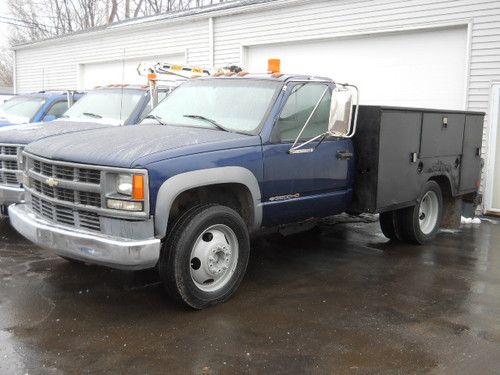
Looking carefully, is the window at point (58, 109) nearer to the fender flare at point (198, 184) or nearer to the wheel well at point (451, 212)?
the fender flare at point (198, 184)

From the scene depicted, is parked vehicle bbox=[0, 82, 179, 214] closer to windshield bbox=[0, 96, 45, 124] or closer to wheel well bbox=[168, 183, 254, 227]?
windshield bbox=[0, 96, 45, 124]

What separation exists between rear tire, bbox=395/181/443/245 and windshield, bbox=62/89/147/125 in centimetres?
425

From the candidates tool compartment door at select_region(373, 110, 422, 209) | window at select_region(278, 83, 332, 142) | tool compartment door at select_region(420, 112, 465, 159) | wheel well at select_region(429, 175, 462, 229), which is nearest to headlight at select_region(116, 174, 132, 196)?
window at select_region(278, 83, 332, 142)

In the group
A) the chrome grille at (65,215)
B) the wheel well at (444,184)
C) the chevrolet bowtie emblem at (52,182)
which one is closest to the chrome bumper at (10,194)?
the chrome grille at (65,215)

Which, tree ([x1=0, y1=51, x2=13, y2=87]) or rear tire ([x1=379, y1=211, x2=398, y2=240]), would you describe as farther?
tree ([x1=0, y1=51, x2=13, y2=87])

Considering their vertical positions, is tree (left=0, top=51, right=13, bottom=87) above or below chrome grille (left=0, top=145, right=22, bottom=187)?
above

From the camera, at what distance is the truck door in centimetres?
534

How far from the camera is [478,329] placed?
455cm

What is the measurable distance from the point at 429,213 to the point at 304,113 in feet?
9.67

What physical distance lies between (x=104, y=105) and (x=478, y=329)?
645 centimetres

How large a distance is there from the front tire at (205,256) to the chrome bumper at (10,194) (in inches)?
115

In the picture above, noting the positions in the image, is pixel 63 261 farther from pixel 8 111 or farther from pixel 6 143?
pixel 8 111

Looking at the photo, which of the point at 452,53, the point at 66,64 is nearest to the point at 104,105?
the point at 452,53

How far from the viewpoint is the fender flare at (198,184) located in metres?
4.38
